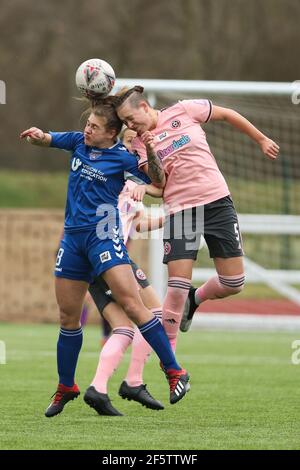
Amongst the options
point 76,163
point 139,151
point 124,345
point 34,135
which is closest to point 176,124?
point 139,151

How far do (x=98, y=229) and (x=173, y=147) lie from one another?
3.39 feet

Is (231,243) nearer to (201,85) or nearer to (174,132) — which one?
(174,132)

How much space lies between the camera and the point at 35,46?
25.6 meters

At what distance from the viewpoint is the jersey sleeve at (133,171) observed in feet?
21.4

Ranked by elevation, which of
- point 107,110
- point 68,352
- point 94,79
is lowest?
point 68,352

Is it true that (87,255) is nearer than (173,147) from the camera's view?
Yes

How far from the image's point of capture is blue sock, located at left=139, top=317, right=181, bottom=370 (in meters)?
6.52

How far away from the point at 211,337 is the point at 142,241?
86.4 inches

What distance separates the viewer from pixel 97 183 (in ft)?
21.2

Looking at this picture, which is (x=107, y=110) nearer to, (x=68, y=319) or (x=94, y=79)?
(x=94, y=79)

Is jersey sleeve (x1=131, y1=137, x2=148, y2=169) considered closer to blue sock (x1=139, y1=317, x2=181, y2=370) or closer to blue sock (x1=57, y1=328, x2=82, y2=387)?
blue sock (x1=139, y1=317, x2=181, y2=370)

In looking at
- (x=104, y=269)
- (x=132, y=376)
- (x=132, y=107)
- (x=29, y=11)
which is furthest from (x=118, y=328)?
(x=29, y=11)

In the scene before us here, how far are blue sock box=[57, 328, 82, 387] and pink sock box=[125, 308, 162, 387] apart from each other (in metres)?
0.43

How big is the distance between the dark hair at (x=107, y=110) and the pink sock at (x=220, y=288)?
147cm
